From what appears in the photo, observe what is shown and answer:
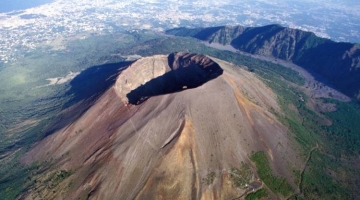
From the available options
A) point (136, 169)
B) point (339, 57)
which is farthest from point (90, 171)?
point (339, 57)

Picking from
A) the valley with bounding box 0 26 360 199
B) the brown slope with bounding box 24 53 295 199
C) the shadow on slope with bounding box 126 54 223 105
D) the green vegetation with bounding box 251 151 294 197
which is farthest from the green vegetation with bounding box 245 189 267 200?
the shadow on slope with bounding box 126 54 223 105

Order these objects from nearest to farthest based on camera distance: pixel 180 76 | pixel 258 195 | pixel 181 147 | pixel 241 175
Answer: pixel 258 195 → pixel 241 175 → pixel 181 147 → pixel 180 76

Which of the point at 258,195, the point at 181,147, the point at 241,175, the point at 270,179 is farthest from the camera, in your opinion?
the point at 270,179

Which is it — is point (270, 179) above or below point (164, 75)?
below

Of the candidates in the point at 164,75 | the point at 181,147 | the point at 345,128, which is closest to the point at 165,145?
the point at 181,147

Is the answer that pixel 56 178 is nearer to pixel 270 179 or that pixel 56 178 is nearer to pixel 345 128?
pixel 270 179

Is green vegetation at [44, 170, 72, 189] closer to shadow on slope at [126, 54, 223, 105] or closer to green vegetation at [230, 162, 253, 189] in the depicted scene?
shadow on slope at [126, 54, 223, 105]
